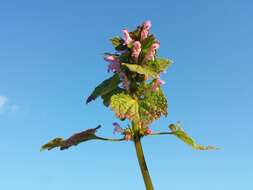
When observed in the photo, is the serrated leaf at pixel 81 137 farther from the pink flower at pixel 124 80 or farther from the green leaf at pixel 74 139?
the pink flower at pixel 124 80

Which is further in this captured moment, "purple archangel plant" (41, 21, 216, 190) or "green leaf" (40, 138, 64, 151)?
"green leaf" (40, 138, 64, 151)

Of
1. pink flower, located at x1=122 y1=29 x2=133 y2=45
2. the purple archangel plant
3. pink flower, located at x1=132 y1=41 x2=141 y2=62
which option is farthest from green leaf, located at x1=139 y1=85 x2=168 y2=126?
pink flower, located at x1=122 y1=29 x2=133 y2=45

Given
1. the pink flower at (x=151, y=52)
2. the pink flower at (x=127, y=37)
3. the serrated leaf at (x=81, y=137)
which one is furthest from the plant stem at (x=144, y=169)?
the pink flower at (x=127, y=37)

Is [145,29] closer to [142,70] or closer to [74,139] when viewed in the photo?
[142,70]

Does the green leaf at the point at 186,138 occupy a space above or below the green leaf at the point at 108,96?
below

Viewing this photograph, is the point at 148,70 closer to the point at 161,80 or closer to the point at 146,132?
the point at 161,80

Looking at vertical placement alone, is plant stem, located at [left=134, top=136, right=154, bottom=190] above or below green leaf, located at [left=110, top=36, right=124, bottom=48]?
below

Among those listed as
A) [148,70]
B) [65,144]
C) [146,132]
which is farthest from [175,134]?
[65,144]

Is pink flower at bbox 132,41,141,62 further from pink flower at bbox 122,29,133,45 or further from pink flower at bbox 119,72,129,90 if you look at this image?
pink flower at bbox 119,72,129,90
